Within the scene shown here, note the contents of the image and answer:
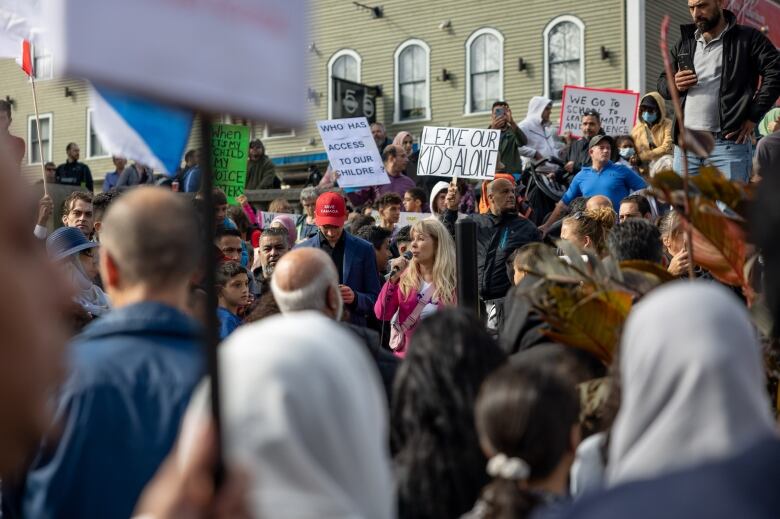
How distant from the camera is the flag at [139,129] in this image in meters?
2.45

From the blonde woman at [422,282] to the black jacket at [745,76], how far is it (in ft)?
7.12

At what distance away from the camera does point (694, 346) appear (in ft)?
7.70

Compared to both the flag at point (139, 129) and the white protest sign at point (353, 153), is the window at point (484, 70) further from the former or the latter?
the flag at point (139, 129)

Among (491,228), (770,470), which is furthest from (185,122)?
(491,228)

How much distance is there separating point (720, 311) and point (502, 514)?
950mm

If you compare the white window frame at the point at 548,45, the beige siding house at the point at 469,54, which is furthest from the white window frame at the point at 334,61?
the white window frame at the point at 548,45

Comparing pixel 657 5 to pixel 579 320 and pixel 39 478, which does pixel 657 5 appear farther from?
pixel 39 478

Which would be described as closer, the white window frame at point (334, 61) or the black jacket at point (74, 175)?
the black jacket at point (74, 175)

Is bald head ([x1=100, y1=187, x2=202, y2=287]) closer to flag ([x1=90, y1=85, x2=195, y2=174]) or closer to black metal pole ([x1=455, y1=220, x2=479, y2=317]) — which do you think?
flag ([x1=90, y1=85, x2=195, y2=174])

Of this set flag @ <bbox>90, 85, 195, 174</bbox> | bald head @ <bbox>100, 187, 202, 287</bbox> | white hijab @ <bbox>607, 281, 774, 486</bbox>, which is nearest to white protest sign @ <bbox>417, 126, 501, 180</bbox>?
bald head @ <bbox>100, 187, 202, 287</bbox>

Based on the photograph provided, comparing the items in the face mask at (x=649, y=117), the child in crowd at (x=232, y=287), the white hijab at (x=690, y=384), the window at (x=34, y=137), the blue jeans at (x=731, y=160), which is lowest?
the child in crowd at (x=232, y=287)

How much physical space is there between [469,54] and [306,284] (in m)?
26.1

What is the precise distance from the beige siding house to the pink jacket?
19.1m

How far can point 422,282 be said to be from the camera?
28.3 feet
